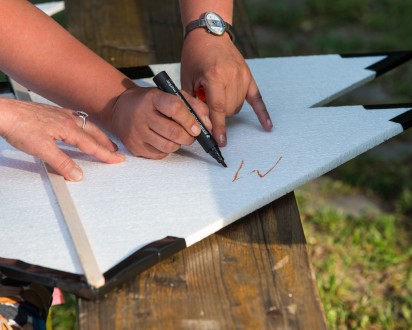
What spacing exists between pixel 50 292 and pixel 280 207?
15.9 inches

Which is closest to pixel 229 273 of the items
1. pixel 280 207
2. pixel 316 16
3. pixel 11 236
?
pixel 280 207

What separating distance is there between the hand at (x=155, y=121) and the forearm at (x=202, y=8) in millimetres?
254

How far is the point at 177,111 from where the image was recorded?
1.34 meters

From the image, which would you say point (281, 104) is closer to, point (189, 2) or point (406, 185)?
point (189, 2)

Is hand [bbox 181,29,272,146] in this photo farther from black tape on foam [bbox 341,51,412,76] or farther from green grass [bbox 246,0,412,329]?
green grass [bbox 246,0,412,329]

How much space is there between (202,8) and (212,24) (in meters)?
0.06

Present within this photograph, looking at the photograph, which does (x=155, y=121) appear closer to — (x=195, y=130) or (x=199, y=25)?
(x=195, y=130)

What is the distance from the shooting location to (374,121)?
1.49 meters

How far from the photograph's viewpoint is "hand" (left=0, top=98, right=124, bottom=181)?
1.33 m

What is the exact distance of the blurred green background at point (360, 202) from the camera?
2.19 meters

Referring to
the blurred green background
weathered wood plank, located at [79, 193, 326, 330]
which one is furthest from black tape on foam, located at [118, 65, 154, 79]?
the blurred green background

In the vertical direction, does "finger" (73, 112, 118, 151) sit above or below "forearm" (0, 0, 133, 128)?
below

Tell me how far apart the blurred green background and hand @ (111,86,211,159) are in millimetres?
927

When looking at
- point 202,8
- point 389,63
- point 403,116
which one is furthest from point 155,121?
point 389,63
